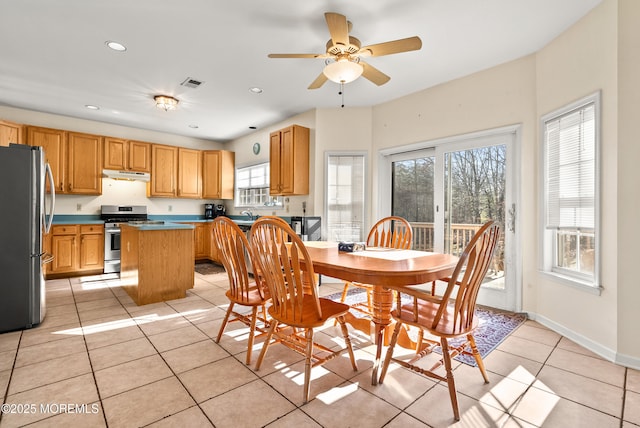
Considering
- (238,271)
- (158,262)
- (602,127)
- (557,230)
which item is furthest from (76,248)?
(602,127)

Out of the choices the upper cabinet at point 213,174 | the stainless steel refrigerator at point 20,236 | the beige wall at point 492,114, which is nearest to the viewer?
the stainless steel refrigerator at point 20,236

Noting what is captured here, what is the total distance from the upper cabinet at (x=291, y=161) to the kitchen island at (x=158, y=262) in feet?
5.34

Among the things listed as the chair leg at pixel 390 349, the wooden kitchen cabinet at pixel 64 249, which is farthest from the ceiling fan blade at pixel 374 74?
the wooden kitchen cabinet at pixel 64 249

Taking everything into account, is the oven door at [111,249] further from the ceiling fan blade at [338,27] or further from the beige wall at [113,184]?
the ceiling fan blade at [338,27]

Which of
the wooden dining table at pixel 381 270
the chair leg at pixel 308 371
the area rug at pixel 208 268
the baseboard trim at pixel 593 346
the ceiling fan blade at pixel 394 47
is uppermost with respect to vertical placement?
the ceiling fan blade at pixel 394 47

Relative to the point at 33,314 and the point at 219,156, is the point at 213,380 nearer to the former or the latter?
the point at 33,314

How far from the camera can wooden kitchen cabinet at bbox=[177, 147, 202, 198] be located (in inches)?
240

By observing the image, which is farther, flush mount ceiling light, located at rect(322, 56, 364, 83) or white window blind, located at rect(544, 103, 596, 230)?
white window blind, located at rect(544, 103, 596, 230)

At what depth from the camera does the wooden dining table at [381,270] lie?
1.62m

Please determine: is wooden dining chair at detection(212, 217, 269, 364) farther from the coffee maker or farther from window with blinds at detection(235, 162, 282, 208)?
the coffee maker

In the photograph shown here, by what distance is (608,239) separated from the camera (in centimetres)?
226

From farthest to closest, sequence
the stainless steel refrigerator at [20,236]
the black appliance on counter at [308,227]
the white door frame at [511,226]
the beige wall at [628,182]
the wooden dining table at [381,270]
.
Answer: the black appliance on counter at [308,227] < the white door frame at [511,226] < the stainless steel refrigerator at [20,236] < the beige wall at [628,182] < the wooden dining table at [381,270]

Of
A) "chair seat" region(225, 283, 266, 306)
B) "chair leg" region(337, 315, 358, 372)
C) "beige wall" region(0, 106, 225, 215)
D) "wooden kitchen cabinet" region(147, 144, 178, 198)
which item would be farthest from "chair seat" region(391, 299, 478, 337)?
"beige wall" region(0, 106, 225, 215)

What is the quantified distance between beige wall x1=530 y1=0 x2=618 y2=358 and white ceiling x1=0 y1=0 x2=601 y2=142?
17cm
